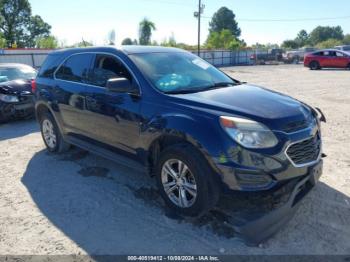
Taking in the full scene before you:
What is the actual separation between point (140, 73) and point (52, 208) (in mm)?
1887

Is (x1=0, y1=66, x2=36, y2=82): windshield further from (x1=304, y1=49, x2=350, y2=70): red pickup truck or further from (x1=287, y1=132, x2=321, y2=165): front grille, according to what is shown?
(x1=304, y1=49, x2=350, y2=70): red pickup truck

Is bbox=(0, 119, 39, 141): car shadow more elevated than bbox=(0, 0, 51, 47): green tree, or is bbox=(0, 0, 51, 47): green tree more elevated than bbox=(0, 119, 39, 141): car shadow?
bbox=(0, 0, 51, 47): green tree

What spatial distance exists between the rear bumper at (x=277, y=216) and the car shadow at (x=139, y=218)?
4.7 inches

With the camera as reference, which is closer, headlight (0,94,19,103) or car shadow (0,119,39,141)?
car shadow (0,119,39,141)

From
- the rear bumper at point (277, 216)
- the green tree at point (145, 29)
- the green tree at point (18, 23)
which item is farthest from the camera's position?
the green tree at point (18, 23)

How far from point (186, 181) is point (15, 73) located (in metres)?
7.66

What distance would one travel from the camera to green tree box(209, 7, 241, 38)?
100375mm

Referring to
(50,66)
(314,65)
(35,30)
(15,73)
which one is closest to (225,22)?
(35,30)

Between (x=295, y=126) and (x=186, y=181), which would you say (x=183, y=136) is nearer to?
(x=186, y=181)

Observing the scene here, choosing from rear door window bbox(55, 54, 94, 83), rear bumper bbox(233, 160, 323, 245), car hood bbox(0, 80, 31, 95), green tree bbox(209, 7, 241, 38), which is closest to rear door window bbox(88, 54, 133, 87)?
rear door window bbox(55, 54, 94, 83)

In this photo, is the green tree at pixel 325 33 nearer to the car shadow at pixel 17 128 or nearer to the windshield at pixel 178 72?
the car shadow at pixel 17 128

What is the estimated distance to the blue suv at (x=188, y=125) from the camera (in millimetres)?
3219

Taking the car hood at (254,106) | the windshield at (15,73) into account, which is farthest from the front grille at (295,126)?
the windshield at (15,73)

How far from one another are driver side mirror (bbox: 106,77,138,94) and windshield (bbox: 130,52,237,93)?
23 cm
